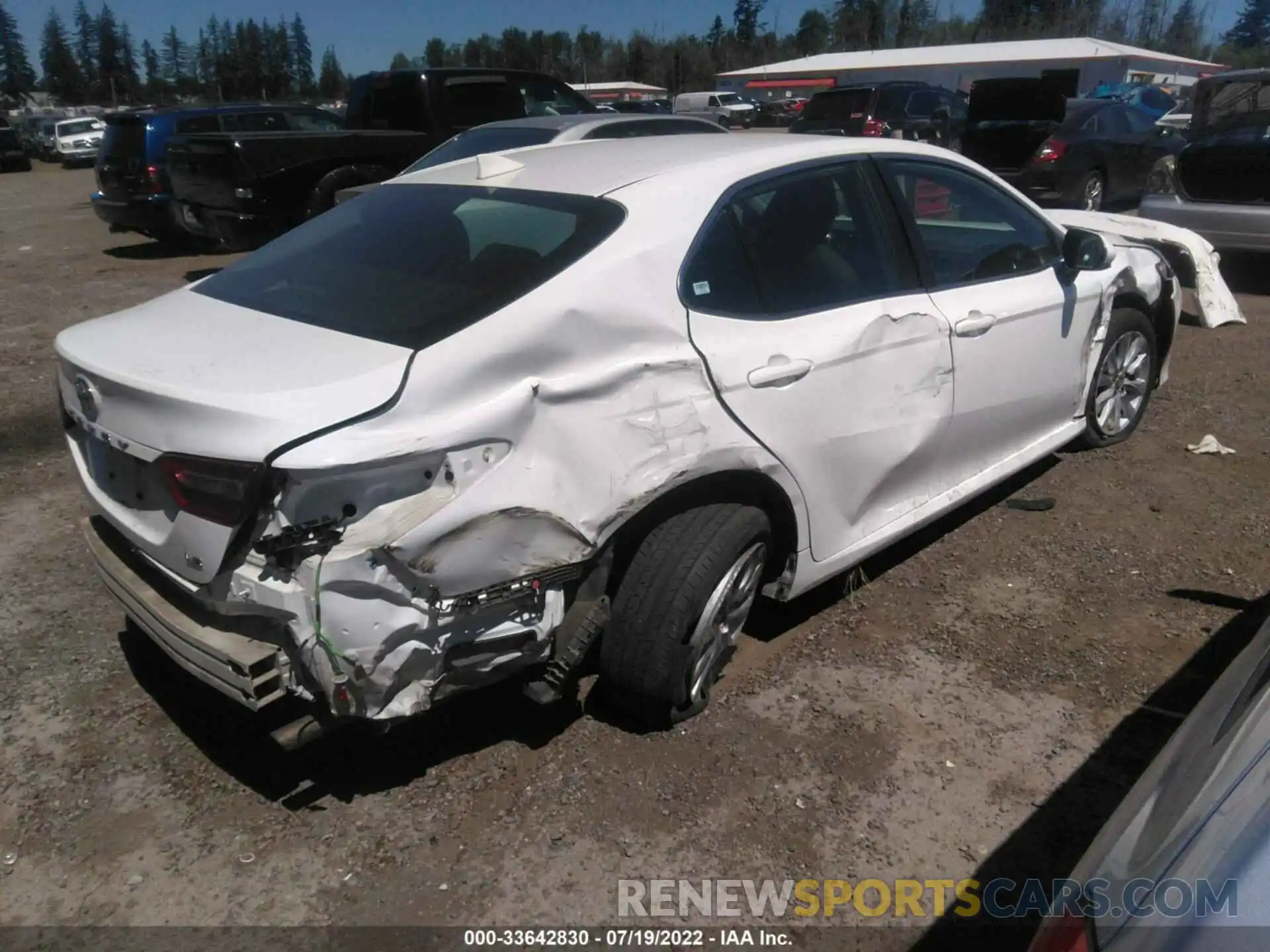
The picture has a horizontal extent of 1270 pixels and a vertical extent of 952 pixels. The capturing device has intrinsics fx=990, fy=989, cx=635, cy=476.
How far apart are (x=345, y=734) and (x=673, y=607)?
3.50ft

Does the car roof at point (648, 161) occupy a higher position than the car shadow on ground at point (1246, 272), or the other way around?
the car roof at point (648, 161)

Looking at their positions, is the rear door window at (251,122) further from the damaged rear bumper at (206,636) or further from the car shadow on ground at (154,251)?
the damaged rear bumper at (206,636)

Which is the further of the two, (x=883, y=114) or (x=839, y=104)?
(x=839, y=104)

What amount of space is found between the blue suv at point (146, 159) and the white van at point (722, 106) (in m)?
30.1

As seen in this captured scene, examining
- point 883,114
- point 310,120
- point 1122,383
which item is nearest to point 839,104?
point 883,114

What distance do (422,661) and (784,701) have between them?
1.30m

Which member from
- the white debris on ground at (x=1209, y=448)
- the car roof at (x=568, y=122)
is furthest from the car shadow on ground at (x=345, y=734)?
the car roof at (x=568, y=122)

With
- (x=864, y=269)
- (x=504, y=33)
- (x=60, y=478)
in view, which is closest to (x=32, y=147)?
(x=60, y=478)

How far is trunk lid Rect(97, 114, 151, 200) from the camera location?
1132 cm

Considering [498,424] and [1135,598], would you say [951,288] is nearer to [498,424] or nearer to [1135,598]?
[1135,598]

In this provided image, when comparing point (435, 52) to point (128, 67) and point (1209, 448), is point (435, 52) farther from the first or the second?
point (1209, 448)

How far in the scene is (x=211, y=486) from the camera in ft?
7.47

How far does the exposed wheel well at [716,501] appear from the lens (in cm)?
274

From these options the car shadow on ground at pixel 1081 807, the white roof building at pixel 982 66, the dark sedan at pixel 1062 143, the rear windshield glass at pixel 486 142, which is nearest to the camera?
the car shadow on ground at pixel 1081 807
